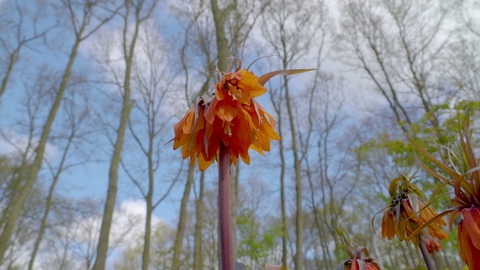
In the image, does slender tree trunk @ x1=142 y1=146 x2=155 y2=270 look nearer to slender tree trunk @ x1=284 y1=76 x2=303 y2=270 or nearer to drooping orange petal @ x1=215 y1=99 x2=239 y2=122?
slender tree trunk @ x1=284 y1=76 x2=303 y2=270

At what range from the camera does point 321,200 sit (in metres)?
21.1

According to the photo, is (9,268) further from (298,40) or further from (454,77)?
(454,77)

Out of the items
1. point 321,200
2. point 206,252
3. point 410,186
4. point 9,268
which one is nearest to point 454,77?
point 321,200

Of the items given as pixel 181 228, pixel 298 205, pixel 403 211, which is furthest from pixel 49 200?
pixel 403 211

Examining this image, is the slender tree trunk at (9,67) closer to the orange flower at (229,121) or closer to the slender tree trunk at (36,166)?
the slender tree trunk at (36,166)

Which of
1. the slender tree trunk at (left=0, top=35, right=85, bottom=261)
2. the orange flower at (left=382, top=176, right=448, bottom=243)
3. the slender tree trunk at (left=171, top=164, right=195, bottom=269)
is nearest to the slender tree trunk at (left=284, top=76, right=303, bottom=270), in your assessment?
the slender tree trunk at (left=171, top=164, right=195, bottom=269)

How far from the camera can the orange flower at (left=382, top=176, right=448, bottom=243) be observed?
1393 millimetres

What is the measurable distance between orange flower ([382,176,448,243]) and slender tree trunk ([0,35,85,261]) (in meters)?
11.4

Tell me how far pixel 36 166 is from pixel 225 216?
41.1ft

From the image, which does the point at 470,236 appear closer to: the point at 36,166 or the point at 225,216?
the point at 225,216

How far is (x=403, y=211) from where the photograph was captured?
1.42m

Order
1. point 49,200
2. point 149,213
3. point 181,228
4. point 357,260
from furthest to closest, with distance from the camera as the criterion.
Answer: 1. point 49,200
2. point 149,213
3. point 181,228
4. point 357,260

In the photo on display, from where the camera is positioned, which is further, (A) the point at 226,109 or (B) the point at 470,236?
(A) the point at 226,109

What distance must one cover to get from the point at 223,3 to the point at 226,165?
11.5m
